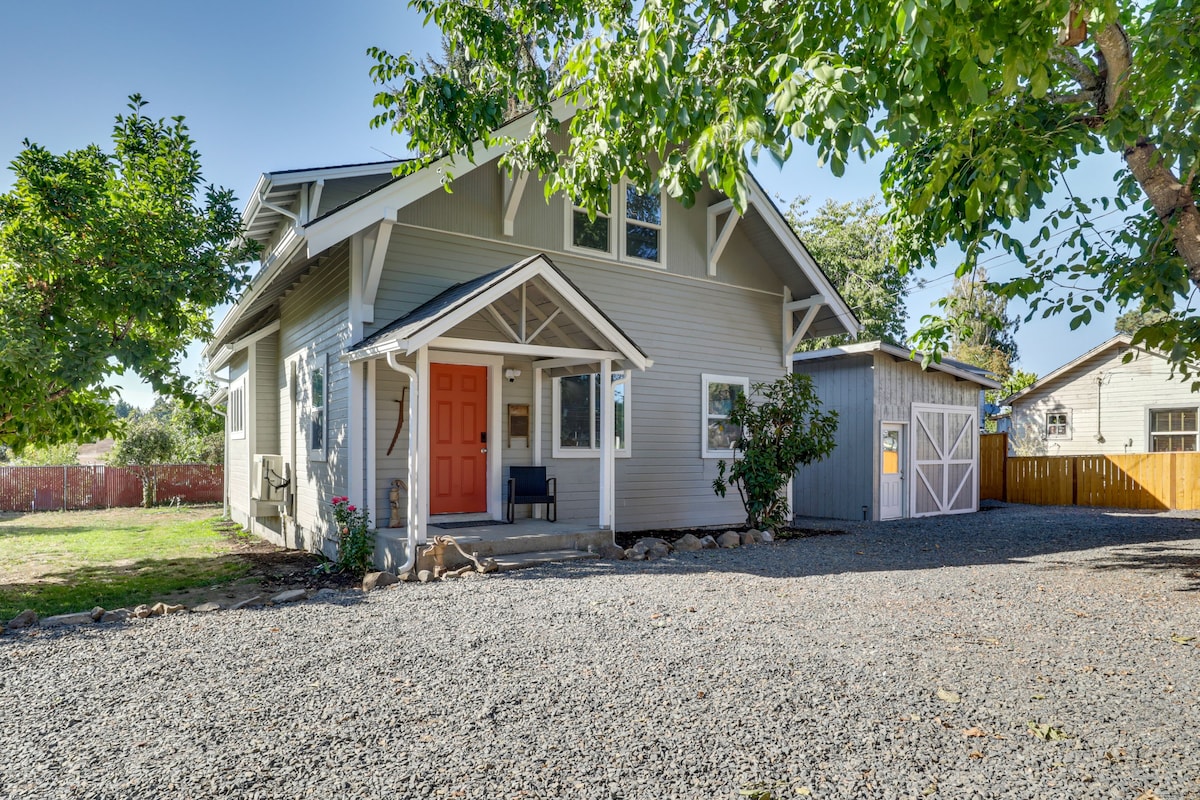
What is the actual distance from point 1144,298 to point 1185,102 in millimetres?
1931

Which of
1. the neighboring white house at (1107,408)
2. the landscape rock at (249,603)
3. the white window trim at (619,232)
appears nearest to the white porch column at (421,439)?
the landscape rock at (249,603)

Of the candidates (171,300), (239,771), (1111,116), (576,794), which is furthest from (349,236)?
(1111,116)

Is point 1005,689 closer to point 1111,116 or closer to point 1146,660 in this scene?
point 1146,660

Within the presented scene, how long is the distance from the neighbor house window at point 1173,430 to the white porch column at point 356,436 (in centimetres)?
1978

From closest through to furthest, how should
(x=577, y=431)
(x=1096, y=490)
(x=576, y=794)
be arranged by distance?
(x=576, y=794)
(x=577, y=431)
(x=1096, y=490)

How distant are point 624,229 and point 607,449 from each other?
11.9 feet

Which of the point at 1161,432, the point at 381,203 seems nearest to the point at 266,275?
the point at 381,203

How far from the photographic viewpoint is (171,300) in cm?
809

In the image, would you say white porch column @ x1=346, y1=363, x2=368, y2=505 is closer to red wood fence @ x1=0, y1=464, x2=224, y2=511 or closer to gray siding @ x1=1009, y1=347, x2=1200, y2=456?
red wood fence @ x1=0, y1=464, x2=224, y2=511

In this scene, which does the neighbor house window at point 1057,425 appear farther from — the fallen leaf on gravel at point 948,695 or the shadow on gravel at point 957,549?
the fallen leaf on gravel at point 948,695

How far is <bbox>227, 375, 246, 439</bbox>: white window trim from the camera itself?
519 inches

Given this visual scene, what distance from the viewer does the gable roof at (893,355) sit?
12.7 metres

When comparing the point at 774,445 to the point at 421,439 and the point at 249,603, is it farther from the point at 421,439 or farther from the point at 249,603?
the point at 249,603

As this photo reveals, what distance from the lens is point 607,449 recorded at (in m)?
8.63
